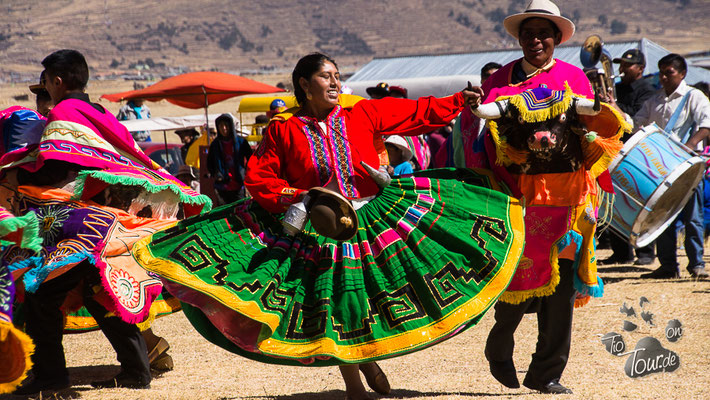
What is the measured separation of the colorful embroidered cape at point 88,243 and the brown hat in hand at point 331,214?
66.7 inches

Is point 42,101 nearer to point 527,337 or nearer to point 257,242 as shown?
point 257,242

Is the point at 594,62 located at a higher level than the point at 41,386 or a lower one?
higher

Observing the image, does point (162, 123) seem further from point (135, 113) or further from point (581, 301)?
point (581, 301)

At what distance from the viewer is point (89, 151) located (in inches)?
213

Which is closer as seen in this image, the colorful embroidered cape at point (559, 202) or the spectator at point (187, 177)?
the colorful embroidered cape at point (559, 202)

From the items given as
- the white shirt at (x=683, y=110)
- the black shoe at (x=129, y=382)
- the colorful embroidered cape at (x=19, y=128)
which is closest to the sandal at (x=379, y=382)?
the black shoe at (x=129, y=382)

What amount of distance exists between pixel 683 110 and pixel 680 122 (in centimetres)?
13

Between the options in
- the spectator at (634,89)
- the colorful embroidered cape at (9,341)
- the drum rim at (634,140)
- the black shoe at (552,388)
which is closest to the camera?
the colorful embroidered cape at (9,341)

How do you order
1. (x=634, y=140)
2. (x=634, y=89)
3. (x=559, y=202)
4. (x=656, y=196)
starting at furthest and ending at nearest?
(x=634, y=89), (x=656, y=196), (x=634, y=140), (x=559, y=202)

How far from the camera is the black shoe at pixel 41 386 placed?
215 inches

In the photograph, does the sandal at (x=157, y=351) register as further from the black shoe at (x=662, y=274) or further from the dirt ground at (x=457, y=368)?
the black shoe at (x=662, y=274)

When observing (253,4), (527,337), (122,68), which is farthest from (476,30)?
(527,337)

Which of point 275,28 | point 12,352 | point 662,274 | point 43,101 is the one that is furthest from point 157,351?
point 275,28

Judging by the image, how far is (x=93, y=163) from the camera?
5395 millimetres
